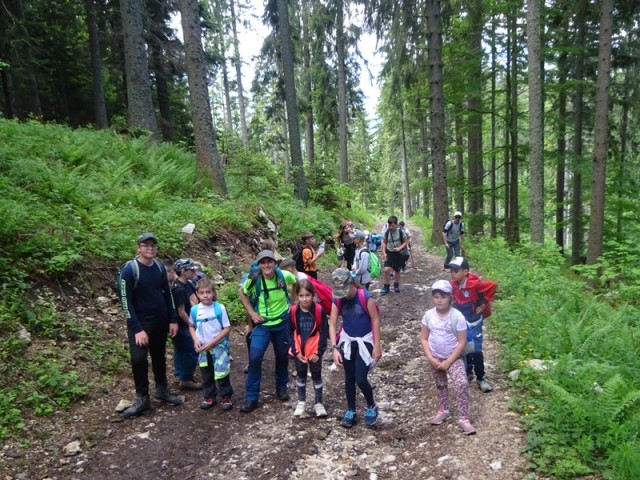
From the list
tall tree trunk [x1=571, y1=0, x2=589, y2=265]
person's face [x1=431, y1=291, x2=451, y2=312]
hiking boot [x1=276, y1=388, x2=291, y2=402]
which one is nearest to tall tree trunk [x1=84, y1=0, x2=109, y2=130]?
hiking boot [x1=276, y1=388, x2=291, y2=402]

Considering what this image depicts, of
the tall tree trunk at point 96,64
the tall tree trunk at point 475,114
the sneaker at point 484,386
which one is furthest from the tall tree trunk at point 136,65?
the sneaker at point 484,386

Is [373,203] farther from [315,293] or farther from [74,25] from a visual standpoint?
[315,293]

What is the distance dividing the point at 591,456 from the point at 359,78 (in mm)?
25568

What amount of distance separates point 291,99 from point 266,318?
1395 cm

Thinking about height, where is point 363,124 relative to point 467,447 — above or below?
above

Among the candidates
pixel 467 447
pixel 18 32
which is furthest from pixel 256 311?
pixel 18 32

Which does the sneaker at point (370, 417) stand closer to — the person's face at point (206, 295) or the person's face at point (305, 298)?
the person's face at point (305, 298)

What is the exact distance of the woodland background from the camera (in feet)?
15.7

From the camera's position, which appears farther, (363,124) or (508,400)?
(363,124)

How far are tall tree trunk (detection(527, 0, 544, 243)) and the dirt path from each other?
7.55 metres

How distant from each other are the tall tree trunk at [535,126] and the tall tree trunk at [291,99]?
30.1 ft

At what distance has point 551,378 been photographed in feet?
14.5

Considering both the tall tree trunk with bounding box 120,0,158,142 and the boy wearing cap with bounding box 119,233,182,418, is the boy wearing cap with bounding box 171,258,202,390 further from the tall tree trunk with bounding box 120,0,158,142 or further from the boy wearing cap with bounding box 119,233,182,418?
the tall tree trunk with bounding box 120,0,158,142

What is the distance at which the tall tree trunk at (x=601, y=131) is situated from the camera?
35.3 feet
